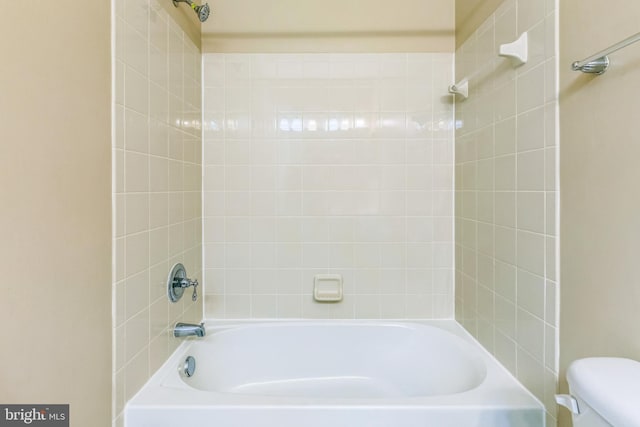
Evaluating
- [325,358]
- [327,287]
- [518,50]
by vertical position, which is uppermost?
[518,50]

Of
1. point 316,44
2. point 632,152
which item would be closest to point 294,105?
point 316,44

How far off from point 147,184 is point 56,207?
1.45 ft

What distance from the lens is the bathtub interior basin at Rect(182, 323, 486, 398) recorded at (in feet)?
5.79

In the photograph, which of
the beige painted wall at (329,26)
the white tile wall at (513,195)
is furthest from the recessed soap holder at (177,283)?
the white tile wall at (513,195)

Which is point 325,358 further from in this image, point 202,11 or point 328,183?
point 202,11

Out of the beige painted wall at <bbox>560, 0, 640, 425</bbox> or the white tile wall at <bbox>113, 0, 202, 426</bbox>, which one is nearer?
the beige painted wall at <bbox>560, 0, 640, 425</bbox>

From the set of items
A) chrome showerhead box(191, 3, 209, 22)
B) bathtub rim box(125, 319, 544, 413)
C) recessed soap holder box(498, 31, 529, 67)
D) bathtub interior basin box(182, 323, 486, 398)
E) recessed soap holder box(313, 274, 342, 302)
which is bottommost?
bathtub interior basin box(182, 323, 486, 398)

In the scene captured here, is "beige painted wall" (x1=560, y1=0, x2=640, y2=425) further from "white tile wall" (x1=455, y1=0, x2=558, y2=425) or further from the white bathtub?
the white bathtub

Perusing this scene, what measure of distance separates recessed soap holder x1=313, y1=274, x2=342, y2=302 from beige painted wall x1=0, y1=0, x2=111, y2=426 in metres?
1.08

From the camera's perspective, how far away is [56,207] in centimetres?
82

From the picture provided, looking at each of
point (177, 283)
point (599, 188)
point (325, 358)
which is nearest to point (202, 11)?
point (177, 283)

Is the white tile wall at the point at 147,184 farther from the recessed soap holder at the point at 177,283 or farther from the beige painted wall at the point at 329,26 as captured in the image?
the beige painted wall at the point at 329,26

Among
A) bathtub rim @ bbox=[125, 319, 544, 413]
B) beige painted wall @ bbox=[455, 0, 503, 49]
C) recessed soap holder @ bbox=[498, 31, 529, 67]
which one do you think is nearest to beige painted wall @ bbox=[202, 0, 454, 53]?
beige painted wall @ bbox=[455, 0, 503, 49]

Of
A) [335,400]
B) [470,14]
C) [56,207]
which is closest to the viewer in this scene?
[56,207]
